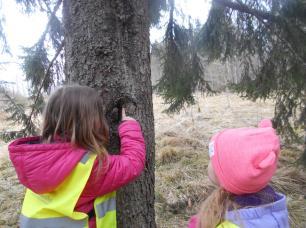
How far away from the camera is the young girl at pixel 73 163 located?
2059 mm

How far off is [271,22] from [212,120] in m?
7.16

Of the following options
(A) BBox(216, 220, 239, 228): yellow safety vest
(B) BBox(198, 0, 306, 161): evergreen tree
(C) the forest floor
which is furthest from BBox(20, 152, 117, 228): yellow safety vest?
(B) BBox(198, 0, 306, 161): evergreen tree

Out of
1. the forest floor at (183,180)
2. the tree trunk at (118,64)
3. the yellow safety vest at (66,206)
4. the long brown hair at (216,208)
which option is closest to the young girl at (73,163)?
the yellow safety vest at (66,206)

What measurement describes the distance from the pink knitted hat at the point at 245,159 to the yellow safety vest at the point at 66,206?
0.67 metres

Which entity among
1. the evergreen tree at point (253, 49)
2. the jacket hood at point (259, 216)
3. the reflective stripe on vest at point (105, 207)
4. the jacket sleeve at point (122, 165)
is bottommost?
the reflective stripe on vest at point (105, 207)

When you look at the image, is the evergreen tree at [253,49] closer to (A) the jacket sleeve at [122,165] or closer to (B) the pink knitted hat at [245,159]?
(A) the jacket sleeve at [122,165]

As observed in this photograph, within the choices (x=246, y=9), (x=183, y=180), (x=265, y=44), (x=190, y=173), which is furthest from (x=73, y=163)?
(x=190, y=173)

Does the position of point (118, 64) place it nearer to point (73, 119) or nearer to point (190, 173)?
point (73, 119)

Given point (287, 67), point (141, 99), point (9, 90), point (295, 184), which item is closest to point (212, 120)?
point (295, 184)

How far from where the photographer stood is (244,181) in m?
1.79

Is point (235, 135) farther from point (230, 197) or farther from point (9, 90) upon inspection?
point (9, 90)

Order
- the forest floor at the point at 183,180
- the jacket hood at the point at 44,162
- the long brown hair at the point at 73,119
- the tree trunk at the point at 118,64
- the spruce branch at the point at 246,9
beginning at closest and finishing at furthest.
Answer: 1. the jacket hood at the point at 44,162
2. the long brown hair at the point at 73,119
3. the tree trunk at the point at 118,64
4. the spruce branch at the point at 246,9
5. the forest floor at the point at 183,180

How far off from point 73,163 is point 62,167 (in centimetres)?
6

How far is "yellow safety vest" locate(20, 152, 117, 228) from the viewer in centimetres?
207
